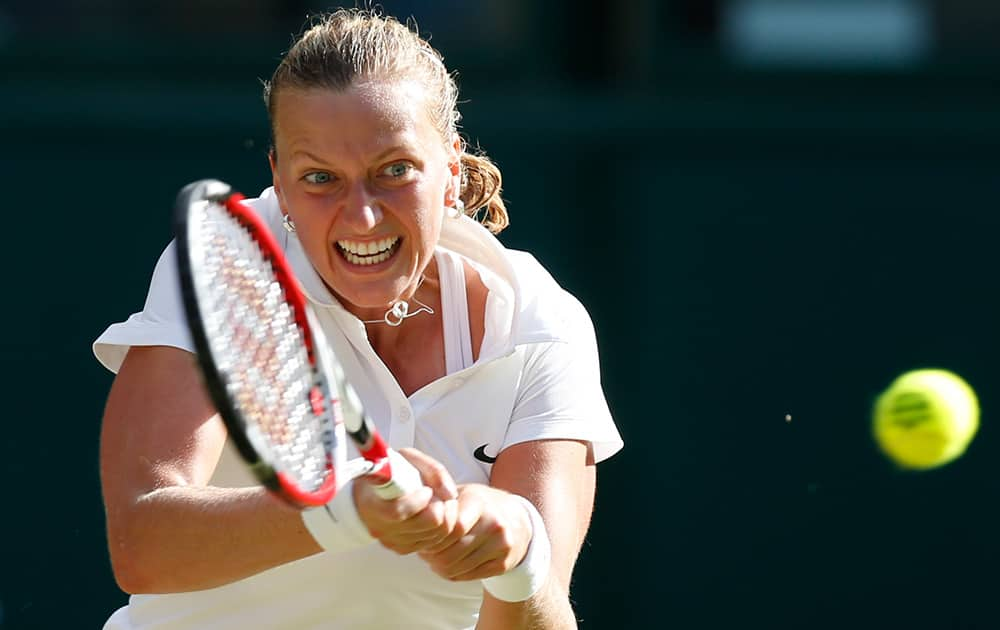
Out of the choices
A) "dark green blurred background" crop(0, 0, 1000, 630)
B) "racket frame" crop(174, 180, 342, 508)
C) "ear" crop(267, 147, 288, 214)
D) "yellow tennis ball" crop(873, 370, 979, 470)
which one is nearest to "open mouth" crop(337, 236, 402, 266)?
"ear" crop(267, 147, 288, 214)

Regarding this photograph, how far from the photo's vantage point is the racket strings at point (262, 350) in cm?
158

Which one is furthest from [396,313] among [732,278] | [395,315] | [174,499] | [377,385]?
[732,278]

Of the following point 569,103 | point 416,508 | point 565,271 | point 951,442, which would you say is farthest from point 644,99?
point 416,508

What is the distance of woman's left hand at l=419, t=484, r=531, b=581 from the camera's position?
66.1 inches

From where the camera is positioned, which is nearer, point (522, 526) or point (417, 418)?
point (522, 526)

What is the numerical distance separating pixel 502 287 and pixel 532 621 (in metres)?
0.53

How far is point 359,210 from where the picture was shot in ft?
6.68

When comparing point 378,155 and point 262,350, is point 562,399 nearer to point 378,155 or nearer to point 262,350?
point 378,155

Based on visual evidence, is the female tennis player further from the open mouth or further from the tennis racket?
the tennis racket

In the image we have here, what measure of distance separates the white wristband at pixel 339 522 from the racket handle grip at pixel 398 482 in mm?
35

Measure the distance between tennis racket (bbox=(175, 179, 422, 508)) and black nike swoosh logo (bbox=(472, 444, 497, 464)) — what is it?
Result: 0.42m

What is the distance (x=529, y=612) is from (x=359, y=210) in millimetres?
561

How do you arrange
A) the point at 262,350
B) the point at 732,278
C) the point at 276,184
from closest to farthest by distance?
the point at 262,350 → the point at 276,184 → the point at 732,278

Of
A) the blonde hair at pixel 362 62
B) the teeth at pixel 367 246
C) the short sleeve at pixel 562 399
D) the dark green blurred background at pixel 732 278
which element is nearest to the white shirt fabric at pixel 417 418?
the short sleeve at pixel 562 399
